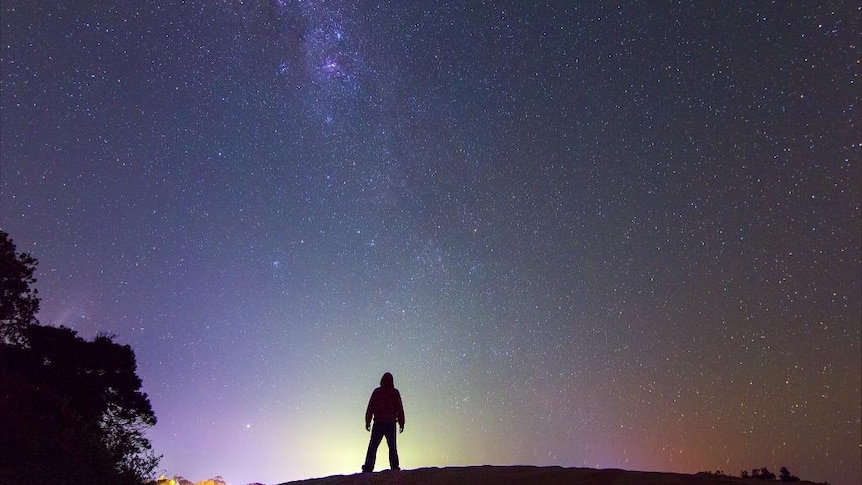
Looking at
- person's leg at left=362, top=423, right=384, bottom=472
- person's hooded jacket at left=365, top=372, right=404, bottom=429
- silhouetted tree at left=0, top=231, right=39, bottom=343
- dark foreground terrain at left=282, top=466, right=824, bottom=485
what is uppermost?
silhouetted tree at left=0, top=231, right=39, bottom=343

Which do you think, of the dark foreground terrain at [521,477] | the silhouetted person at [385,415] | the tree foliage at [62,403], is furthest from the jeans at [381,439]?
the tree foliage at [62,403]

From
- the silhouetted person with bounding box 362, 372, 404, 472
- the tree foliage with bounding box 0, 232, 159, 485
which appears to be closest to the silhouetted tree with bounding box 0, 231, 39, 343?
the tree foliage with bounding box 0, 232, 159, 485

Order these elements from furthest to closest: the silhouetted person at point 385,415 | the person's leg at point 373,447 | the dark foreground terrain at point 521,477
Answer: the silhouetted person at point 385,415, the person's leg at point 373,447, the dark foreground terrain at point 521,477

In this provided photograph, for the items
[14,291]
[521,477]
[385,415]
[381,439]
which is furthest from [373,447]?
[14,291]

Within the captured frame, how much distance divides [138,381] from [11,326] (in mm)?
4451

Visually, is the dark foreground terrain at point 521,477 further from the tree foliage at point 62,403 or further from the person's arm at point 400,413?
the tree foliage at point 62,403

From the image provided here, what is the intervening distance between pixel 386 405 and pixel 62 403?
6217 mm

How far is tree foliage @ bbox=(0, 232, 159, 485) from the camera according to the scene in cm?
920

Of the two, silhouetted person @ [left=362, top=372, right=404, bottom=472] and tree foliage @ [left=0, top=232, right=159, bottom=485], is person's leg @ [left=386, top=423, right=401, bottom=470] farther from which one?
tree foliage @ [left=0, top=232, right=159, bottom=485]

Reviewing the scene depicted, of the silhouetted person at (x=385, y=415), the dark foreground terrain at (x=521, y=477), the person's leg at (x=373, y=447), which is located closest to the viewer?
the dark foreground terrain at (x=521, y=477)

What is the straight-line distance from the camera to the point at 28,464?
8914 mm

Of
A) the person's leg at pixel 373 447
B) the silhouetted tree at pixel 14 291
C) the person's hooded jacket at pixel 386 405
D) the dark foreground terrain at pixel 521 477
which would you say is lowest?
the dark foreground terrain at pixel 521 477

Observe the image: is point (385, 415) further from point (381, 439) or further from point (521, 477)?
point (521, 477)

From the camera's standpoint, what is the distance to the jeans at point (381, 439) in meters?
12.1
